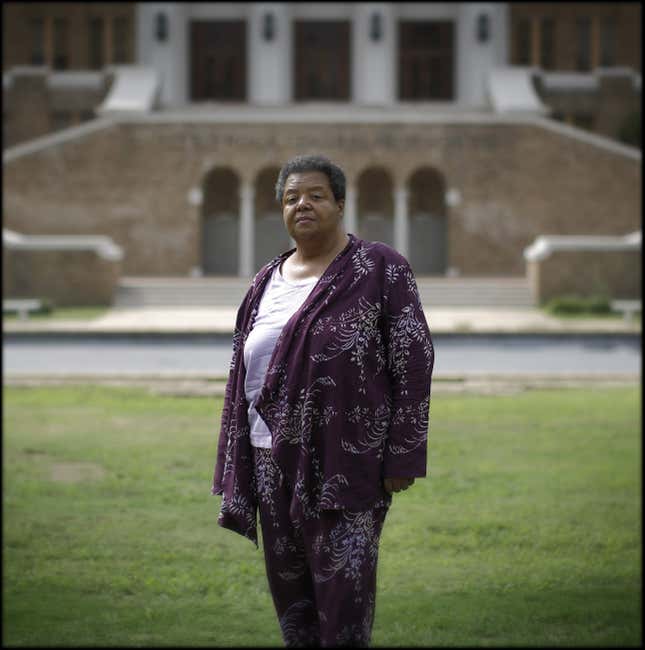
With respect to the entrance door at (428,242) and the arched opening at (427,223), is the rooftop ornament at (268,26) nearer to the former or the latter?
the arched opening at (427,223)

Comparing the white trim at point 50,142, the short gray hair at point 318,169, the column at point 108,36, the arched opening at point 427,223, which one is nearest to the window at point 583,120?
the arched opening at point 427,223

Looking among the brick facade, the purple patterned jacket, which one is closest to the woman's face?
the purple patterned jacket

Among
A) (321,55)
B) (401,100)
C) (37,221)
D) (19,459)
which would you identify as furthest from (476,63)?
(19,459)

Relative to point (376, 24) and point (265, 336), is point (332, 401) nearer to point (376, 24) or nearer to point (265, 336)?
point (265, 336)

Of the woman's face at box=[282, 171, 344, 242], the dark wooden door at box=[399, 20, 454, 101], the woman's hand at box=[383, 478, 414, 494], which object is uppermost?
the dark wooden door at box=[399, 20, 454, 101]

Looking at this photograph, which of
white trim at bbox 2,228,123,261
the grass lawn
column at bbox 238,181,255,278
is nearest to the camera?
the grass lawn

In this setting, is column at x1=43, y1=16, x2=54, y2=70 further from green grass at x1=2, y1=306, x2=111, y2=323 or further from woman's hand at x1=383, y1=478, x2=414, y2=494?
woman's hand at x1=383, y1=478, x2=414, y2=494

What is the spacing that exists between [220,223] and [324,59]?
1028cm

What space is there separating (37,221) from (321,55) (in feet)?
47.9

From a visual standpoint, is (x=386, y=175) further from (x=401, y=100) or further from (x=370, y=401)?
(x=370, y=401)

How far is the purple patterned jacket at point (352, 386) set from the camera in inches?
112

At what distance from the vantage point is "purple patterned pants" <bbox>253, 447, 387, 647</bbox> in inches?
114

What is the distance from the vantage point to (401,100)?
3944 centimetres

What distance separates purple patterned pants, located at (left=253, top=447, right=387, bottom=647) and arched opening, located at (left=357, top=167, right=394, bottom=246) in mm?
29286
